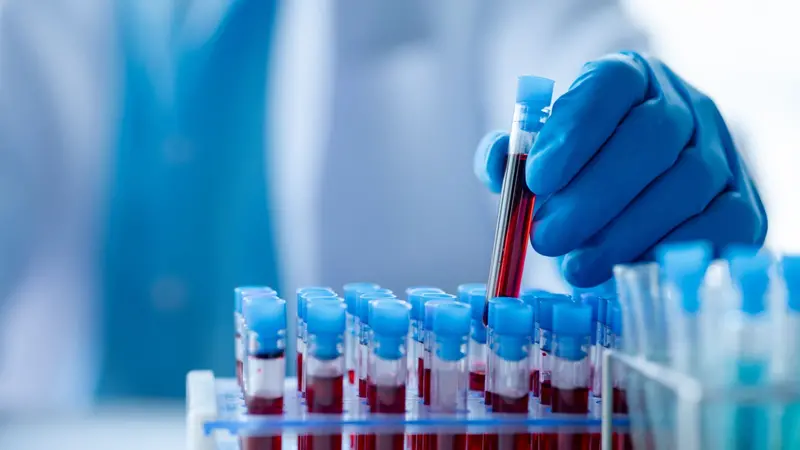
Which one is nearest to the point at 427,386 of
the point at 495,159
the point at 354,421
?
the point at 354,421

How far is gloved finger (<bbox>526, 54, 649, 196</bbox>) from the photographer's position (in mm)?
1196

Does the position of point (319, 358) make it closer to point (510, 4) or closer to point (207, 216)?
point (207, 216)

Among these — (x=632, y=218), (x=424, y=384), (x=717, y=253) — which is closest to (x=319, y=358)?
(x=424, y=384)

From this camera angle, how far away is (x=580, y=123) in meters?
1.20

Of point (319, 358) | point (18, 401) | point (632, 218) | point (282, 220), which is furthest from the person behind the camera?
point (282, 220)

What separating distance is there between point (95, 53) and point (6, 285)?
2.28 ft

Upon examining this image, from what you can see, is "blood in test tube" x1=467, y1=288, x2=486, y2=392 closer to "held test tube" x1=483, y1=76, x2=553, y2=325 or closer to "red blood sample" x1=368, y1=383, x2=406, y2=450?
"held test tube" x1=483, y1=76, x2=553, y2=325

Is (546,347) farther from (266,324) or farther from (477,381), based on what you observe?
(266,324)

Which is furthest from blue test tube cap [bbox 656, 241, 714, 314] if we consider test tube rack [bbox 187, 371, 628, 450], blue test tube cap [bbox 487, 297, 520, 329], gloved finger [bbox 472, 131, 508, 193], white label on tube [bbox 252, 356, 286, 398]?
gloved finger [bbox 472, 131, 508, 193]

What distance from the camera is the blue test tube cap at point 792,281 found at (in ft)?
2.66

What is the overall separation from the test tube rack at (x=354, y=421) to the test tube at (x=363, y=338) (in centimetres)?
4

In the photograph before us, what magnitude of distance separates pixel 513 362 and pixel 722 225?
1.54 feet

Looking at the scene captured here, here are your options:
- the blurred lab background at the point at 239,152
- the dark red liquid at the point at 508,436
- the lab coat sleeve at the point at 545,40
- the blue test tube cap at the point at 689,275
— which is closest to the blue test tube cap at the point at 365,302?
the dark red liquid at the point at 508,436

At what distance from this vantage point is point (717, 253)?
4.23 ft
